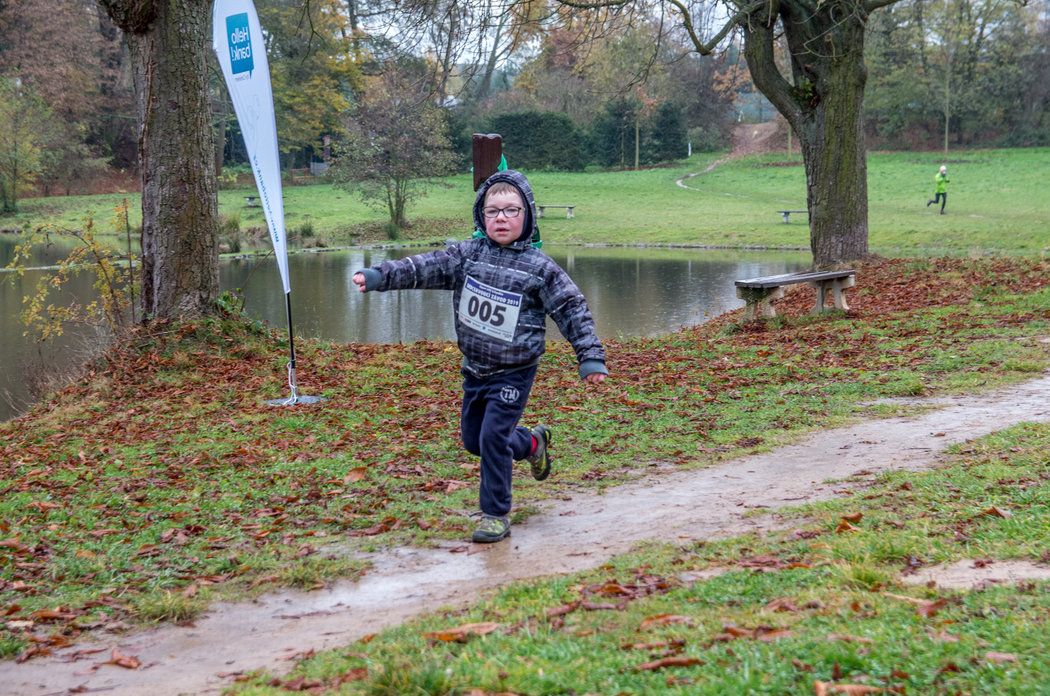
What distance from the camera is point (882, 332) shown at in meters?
13.3

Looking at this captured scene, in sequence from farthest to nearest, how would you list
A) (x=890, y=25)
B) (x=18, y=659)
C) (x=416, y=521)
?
(x=890, y=25), (x=416, y=521), (x=18, y=659)

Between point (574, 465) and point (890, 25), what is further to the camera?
point (890, 25)

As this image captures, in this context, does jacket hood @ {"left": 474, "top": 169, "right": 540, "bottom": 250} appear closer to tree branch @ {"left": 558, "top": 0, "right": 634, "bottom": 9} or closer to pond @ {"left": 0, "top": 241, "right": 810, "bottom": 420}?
pond @ {"left": 0, "top": 241, "right": 810, "bottom": 420}

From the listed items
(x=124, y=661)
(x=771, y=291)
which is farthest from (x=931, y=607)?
(x=771, y=291)

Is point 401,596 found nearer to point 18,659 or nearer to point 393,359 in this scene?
point 18,659

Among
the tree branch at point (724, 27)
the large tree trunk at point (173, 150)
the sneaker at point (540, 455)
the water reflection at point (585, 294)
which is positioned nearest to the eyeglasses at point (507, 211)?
the sneaker at point (540, 455)

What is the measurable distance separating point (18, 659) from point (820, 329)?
453 inches

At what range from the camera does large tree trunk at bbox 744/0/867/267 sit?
17.6m

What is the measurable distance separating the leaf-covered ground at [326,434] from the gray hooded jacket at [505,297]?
1.13m

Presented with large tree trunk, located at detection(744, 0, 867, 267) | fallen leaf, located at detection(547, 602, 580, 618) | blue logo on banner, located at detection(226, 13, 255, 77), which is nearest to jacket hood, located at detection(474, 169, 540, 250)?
fallen leaf, located at detection(547, 602, 580, 618)

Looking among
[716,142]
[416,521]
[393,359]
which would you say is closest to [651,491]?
[416,521]

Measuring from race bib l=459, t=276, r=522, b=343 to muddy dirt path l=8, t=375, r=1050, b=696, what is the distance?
3.92 ft

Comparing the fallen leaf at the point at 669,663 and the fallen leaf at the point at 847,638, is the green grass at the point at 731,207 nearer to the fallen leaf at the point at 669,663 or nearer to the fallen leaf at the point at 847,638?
the fallen leaf at the point at 847,638

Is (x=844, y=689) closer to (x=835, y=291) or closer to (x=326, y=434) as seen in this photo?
(x=326, y=434)
